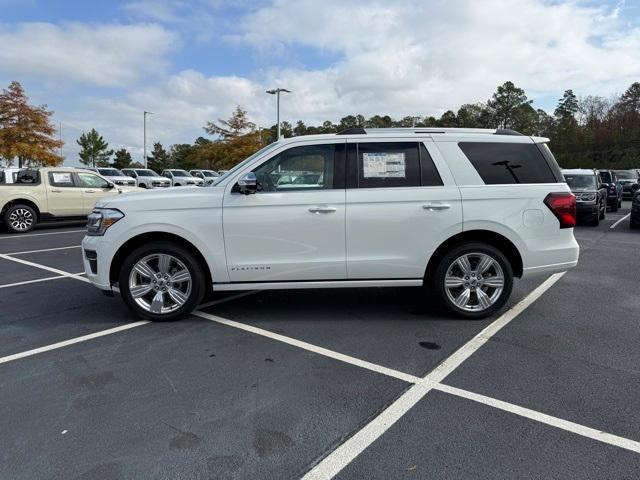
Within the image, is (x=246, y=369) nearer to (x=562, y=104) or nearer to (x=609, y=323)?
(x=609, y=323)

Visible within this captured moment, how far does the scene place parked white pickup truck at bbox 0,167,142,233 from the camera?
1262 cm

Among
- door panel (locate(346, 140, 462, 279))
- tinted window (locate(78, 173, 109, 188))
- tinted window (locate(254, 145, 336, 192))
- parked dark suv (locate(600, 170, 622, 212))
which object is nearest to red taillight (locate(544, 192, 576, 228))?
door panel (locate(346, 140, 462, 279))

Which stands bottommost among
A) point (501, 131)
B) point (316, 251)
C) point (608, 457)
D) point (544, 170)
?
point (608, 457)

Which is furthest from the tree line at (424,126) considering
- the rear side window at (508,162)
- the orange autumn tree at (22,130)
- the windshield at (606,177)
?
the rear side window at (508,162)

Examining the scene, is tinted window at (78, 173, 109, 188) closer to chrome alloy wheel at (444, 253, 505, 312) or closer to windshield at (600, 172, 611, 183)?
chrome alloy wheel at (444, 253, 505, 312)

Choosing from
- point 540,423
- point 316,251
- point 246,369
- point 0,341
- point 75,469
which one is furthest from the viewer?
point 316,251

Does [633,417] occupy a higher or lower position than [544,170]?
lower

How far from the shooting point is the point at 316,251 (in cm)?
484

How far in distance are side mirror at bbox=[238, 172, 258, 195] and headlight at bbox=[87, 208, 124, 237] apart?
4.09 feet

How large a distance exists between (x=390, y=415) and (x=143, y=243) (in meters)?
3.12

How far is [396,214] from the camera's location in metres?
4.80

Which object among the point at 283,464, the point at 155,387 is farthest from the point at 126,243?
the point at 283,464

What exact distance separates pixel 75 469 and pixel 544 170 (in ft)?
16.0

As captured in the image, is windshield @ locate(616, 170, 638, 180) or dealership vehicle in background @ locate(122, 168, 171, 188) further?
dealership vehicle in background @ locate(122, 168, 171, 188)
